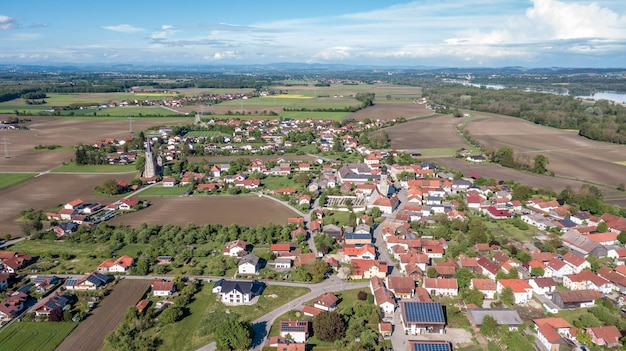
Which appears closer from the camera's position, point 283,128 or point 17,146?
point 17,146

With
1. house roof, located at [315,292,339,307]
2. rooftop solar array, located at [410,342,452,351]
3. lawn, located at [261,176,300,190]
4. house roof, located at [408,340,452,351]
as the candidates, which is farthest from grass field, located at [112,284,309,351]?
lawn, located at [261,176,300,190]

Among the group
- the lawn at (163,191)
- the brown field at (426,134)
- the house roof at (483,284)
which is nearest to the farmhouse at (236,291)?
the house roof at (483,284)

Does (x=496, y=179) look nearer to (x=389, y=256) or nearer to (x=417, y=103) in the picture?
(x=389, y=256)

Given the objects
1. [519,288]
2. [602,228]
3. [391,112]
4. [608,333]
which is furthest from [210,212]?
[391,112]

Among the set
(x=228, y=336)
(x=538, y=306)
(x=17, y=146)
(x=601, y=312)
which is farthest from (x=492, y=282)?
(x=17, y=146)

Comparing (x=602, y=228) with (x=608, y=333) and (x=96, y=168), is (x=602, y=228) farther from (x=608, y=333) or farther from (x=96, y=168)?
(x=96, y=168)
